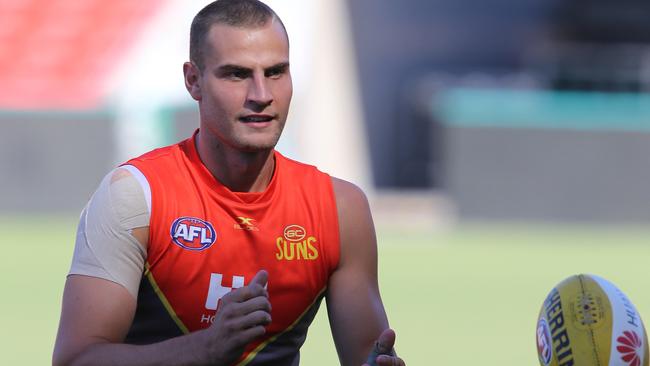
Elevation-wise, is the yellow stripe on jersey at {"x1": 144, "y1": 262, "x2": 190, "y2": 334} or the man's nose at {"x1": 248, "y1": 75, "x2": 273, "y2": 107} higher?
the man's nose at {"x1": 248, "y1": 75, "x2": 273, "y2": 107}

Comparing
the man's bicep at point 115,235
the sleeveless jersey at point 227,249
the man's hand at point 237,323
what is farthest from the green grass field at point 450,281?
the man's hand at point 237,323

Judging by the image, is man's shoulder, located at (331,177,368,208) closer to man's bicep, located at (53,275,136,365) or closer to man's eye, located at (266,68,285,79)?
man's eye, located at (266,68,285,79)

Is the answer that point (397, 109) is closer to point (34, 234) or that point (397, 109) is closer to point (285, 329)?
point (34, 234)

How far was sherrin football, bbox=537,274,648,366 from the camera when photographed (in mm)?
5383

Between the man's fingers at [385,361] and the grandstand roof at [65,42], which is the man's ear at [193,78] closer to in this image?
the man's fingers at [385,361]

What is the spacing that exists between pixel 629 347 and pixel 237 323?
1.95m

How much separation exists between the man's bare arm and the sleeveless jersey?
0.05 meters

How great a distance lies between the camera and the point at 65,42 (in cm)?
2125

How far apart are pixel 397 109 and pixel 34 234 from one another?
34.1ft

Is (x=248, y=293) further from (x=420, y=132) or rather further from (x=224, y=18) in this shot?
(x=420, y=132)

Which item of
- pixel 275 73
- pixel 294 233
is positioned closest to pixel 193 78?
pixel 275 73

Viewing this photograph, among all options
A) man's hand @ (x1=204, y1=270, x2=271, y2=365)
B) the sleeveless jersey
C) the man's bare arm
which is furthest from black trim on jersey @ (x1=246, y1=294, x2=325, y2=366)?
man's hand @ (x1=204, y1=270, x2=271, y2=365)

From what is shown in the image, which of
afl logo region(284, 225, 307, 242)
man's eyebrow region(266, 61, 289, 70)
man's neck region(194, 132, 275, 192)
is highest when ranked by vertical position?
man's eyebrow region(266, 61, 289, 70)

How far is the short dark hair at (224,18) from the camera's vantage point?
4.93 m
